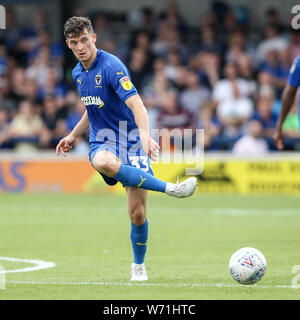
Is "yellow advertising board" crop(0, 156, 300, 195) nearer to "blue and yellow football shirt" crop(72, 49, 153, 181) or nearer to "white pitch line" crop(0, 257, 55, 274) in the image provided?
"white pitch line" crop(0, 257, 55, 274)

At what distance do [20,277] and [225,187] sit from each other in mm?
9870

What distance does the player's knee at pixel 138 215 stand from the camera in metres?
7.03

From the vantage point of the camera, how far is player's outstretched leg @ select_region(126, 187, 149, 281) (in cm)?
698

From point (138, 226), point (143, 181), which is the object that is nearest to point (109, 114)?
point (143, 181)

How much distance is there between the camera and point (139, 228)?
7.20 meters

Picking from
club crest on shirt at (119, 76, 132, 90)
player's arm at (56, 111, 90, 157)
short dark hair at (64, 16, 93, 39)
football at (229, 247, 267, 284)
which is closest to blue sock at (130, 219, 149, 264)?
football at (229, 247, 267, 284)

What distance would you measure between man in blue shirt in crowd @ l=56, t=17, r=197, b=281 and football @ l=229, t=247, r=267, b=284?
0.89 metres

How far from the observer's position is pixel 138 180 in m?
6.68

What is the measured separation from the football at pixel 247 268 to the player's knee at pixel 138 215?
975mm

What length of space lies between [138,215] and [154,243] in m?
3.01

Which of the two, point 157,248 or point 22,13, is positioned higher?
point 22,13
